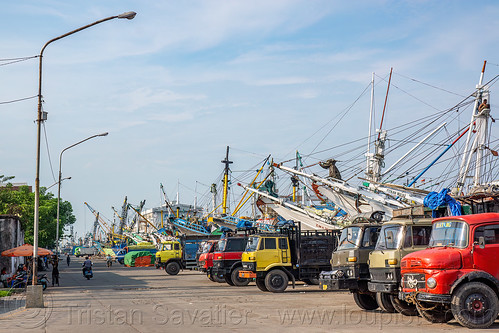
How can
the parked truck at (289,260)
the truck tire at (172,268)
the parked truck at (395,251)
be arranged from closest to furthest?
the parked truck at (395,251), the parked truck at (289,260), the truck tire at (172,268)

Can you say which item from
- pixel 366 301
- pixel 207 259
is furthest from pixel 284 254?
pixel 207 259

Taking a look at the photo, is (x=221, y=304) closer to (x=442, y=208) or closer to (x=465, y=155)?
(x=442, y=208)

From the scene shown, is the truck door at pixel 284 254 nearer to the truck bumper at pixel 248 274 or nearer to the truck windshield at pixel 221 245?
the truck bumper at pixel 248 274

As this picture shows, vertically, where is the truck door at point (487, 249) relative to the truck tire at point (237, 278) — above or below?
above

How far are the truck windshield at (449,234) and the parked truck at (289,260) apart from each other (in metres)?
11.8

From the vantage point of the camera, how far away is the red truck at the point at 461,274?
1297 cm

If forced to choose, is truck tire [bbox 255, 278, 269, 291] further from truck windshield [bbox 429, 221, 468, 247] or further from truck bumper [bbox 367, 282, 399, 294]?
truck windshield [bbox 429, 221, 468, 247]

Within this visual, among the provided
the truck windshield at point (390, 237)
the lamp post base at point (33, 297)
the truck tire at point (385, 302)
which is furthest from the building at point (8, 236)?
the truck windshield at point (390, 237)

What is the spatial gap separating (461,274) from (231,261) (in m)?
19.2

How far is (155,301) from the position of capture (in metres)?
22.4

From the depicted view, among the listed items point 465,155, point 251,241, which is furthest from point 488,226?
point 465,155

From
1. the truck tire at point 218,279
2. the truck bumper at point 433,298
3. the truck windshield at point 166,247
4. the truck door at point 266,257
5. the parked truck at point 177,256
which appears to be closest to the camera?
the truck bumper at point 433,298

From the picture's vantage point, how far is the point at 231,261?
1235 inches

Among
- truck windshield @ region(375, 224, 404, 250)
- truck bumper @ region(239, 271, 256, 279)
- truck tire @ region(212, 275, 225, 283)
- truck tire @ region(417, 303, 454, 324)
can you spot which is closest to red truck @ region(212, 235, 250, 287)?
truck tire @ region(212, 275, 225, 283)
